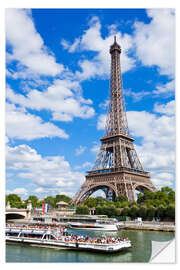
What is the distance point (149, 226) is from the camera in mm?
33562

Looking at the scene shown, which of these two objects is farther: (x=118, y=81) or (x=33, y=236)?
(x=118, y=81)

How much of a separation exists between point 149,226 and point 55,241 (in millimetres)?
16164

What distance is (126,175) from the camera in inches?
1948

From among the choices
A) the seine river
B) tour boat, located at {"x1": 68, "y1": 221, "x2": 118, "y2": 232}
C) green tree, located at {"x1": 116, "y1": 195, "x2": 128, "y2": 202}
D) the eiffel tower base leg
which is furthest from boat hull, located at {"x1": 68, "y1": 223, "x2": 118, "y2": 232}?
the seine river

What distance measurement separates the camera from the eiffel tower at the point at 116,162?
163 feet

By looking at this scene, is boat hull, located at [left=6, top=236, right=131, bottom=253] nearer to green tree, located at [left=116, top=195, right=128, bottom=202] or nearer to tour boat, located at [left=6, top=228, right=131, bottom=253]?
tour boat, located at [left=6, top=228, right=131, bottom=253]

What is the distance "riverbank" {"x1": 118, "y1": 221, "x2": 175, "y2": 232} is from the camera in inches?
1229

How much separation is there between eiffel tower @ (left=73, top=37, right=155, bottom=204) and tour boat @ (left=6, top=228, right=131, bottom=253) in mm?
25242

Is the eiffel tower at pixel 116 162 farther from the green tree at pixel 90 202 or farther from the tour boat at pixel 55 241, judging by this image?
the tour boat at pixel 55 241

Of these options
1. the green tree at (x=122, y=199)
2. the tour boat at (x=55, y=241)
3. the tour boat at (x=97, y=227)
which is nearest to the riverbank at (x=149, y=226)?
the tour boat at (x=97, y=227)

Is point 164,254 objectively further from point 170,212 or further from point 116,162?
point 116,162
